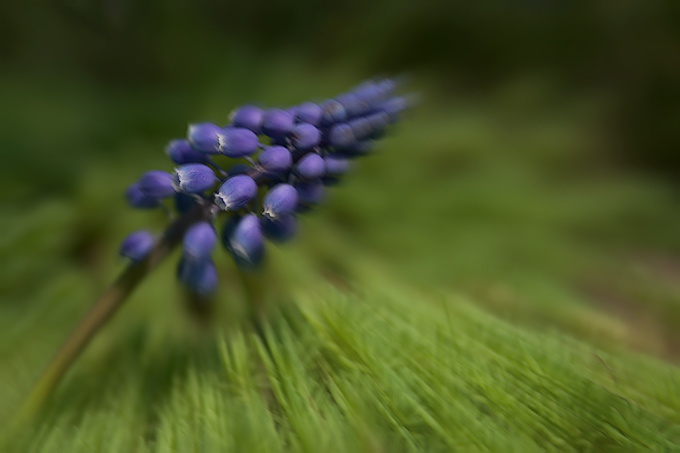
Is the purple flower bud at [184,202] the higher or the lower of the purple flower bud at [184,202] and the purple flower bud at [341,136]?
the higher

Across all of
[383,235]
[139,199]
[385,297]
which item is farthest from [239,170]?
[383,235]

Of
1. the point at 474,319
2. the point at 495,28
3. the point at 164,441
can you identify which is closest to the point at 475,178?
the point at 495,28

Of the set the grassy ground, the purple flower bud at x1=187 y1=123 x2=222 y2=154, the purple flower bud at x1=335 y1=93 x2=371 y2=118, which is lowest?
the grassy ground

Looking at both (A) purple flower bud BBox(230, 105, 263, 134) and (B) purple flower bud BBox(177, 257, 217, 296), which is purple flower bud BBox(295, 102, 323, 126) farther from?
(B) purple flower bud BBox(177, 257, 217, 296)

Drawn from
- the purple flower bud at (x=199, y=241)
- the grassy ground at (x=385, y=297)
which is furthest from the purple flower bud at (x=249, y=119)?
the grassy ground at (x=385, y=297)

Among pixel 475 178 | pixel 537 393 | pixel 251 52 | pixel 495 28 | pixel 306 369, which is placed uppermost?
pixel 251 52

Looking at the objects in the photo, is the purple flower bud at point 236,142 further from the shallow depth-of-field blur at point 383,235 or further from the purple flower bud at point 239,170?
the shallow depth-of-field blur at point 383,235

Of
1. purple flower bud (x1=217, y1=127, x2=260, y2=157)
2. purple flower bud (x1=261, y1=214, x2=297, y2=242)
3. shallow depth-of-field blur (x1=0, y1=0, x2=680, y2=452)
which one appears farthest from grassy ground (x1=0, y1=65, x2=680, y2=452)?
purple flower bud (x1=217, y1=127, x2=260, y2=157)

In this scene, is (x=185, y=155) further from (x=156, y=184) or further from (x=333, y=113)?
(x=333, y=113)

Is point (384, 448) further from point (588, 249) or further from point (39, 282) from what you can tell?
point (588, 249)
